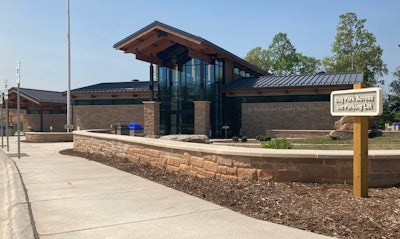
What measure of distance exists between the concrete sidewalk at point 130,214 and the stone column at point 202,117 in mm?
16751

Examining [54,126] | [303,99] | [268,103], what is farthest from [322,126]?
[54,126]

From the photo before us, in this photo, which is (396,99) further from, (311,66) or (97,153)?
(97,153)

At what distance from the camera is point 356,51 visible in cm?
4772

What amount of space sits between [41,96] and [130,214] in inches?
1612

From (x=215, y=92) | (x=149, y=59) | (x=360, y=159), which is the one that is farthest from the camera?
(x=149, y=59)

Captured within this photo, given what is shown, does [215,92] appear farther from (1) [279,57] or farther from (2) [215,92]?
(1) [279,57]

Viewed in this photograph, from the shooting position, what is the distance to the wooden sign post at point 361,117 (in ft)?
19.3

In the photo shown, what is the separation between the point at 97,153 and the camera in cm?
1542

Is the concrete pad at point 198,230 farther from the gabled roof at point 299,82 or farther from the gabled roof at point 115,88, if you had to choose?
the gabled roof at point 115,88

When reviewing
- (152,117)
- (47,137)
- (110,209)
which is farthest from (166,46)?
(110,209)

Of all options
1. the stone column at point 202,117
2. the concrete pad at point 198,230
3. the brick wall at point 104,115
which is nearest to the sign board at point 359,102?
the concrete pad at point 198,230

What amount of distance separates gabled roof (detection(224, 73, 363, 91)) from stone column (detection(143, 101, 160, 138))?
5442 mm

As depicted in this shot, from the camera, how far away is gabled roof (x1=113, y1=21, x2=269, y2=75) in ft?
79.6

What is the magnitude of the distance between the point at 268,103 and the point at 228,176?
63.9 ft
